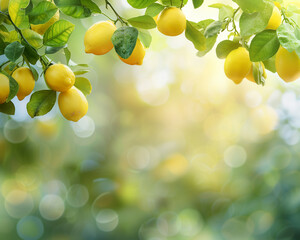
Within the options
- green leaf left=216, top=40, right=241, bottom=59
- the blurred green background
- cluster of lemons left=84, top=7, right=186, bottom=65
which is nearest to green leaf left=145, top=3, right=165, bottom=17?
cluster of lemons left=84, top=7, right=186, bottom=65

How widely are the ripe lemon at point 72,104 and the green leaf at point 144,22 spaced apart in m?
0.15

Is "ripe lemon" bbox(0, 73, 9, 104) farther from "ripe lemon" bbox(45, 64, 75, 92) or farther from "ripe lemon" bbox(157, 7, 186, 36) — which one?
"ripe lemon" bbox(157, 7, 186, 36)

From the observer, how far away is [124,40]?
0.57m

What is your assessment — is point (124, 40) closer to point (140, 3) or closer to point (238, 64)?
point (140, 3)

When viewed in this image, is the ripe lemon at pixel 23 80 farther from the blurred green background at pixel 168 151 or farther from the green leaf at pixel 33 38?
the blurred green background at pixel 168 151

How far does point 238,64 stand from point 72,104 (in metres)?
0.27

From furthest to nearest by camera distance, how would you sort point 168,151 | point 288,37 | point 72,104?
point 168,151 < point 72,104 < point 288,37

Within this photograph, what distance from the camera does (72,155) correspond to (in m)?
3.07

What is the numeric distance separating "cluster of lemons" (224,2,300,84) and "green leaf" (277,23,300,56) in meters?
0.03

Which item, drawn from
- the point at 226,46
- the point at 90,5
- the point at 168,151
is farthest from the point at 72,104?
the point at 168,151

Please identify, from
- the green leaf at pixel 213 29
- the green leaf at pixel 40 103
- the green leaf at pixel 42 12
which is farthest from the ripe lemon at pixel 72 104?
the green leaf at pixel 213 29

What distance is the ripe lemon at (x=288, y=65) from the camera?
1.88 feet

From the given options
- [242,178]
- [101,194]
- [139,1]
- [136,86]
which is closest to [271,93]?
[242,178]

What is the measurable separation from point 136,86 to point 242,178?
44.5 inches
